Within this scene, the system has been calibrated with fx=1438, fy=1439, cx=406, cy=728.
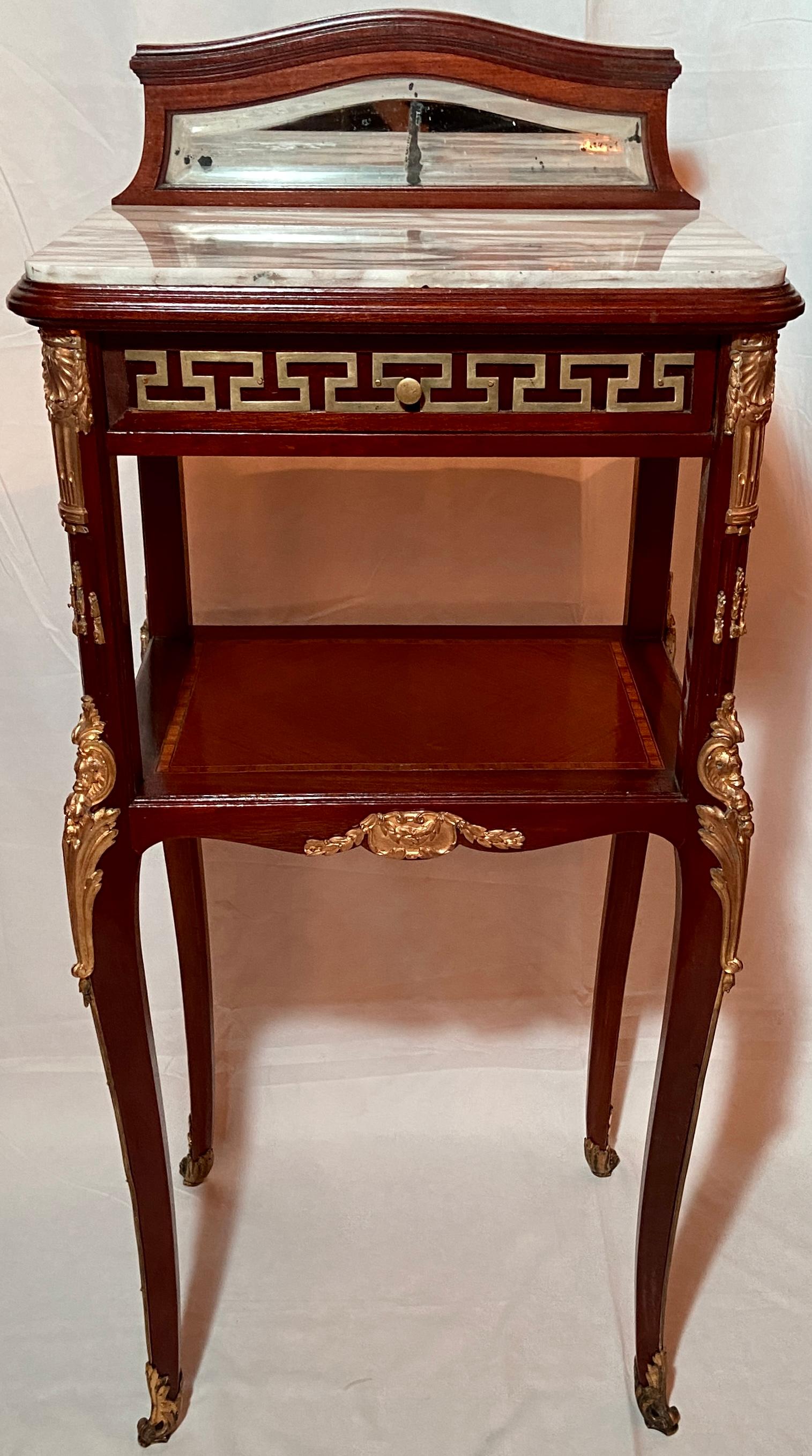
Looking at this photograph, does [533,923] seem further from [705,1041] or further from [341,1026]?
[705,1041]

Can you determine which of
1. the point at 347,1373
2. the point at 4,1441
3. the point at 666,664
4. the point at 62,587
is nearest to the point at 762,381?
the point at 666,664

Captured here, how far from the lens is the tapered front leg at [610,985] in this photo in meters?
1.40

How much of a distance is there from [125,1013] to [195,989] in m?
0.38

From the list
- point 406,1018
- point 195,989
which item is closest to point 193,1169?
point 195,989

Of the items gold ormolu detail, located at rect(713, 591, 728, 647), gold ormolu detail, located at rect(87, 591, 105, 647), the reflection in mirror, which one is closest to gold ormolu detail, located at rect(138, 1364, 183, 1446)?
gold ormolu detail, located at rect(87, 591, 105, 647)

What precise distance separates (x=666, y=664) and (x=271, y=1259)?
2.27 ft

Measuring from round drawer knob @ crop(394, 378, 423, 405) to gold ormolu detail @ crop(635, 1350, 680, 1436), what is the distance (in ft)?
2.74

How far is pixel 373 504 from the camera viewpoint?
144cm

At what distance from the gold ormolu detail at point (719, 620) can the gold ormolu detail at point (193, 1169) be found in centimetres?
83

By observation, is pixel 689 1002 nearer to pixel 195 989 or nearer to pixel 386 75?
pixel 195 989

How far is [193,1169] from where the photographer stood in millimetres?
1477

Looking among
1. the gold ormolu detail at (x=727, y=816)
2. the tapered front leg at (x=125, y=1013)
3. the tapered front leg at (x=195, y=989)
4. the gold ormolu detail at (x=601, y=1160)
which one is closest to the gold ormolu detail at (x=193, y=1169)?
the tapered front leg at (x=195, y=989)

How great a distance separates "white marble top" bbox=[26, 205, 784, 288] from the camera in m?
0.84

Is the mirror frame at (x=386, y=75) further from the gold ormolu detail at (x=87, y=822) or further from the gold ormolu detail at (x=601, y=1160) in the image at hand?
the gold ormolu detail at (x=601, y=1160)
